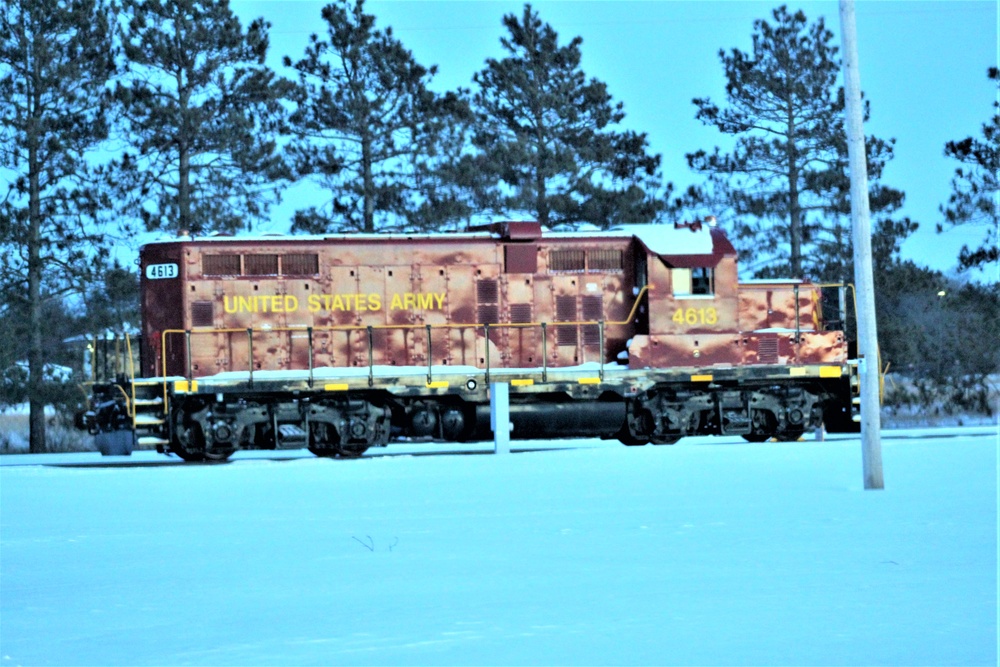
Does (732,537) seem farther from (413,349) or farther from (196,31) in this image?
(196,31)

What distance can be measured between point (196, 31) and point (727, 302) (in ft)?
44.6

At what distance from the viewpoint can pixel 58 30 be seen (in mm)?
27469

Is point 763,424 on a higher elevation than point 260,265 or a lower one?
lower

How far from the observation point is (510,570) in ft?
27.3

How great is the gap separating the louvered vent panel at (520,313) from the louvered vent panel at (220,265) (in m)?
4.12

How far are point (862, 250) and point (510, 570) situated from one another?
661 cm

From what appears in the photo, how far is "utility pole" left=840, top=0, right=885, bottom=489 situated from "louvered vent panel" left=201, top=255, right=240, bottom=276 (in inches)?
383

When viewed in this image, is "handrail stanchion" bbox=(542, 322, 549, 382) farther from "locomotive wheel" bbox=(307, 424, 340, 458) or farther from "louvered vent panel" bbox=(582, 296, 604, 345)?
"locomotive wheel" bbox=(307, 424, 340, 458)

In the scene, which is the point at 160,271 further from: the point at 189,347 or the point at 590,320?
the point at 590,320

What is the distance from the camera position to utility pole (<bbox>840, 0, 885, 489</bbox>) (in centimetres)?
1323

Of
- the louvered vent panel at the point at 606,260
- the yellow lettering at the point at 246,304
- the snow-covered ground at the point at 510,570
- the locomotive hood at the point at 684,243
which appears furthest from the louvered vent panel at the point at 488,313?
the snow-covered ground at the point at 510,570

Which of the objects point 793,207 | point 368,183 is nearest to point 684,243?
point 368,183

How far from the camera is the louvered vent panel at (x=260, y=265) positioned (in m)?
20.0

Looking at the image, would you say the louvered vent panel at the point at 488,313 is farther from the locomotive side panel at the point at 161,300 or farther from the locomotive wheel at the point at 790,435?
the locomotive wheel at the point at 790,435
